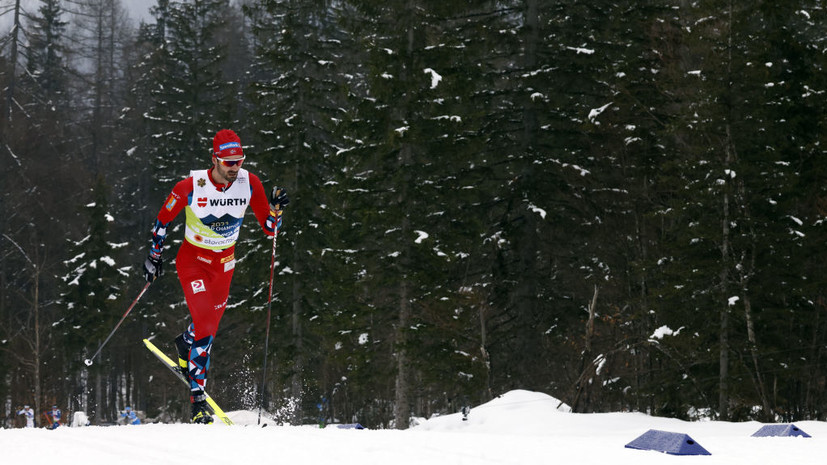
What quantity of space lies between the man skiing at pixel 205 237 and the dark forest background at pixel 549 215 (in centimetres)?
609

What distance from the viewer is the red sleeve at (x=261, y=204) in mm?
8164

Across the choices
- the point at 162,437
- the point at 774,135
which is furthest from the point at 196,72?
the point at 162,437

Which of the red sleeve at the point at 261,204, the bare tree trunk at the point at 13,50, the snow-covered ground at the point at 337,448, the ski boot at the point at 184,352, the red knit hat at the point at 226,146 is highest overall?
the bare tree trunk at the point at 13,50

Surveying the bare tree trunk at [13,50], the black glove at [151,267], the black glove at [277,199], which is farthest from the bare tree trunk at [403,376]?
the bare tree trunk at [13,50]

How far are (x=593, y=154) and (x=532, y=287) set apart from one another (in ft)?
12.3

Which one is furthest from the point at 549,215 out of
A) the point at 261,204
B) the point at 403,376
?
the point at 261,204

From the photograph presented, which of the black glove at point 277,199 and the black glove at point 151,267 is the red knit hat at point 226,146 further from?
the black glove at point 151,267

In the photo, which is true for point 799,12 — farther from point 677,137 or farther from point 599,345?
point 599,345

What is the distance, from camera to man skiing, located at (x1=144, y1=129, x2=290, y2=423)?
7.72 metres

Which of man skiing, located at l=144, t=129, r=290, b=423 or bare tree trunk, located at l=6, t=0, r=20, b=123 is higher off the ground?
bare tree trunk, located at l=6, t=0, r=20, b=123

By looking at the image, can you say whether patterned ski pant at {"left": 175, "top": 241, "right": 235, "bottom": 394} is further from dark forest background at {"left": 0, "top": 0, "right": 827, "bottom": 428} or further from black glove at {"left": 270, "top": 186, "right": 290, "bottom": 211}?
dark forest background at {"left": 0, "top": 0, "right": 827, "bottom": 428}

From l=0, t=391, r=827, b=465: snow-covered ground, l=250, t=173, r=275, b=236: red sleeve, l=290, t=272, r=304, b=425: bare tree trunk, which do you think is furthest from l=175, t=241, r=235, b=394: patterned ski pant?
l=290, t=272, r=304, b=425: bare tree trunk

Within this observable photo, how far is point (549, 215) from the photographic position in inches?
842

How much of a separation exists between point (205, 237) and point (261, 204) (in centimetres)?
73
